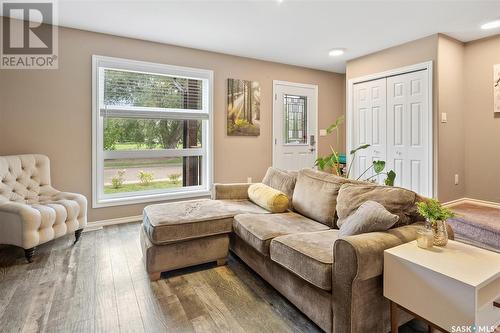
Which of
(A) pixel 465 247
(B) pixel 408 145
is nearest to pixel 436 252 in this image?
(A) pixel 465 247

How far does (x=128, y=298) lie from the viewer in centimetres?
194

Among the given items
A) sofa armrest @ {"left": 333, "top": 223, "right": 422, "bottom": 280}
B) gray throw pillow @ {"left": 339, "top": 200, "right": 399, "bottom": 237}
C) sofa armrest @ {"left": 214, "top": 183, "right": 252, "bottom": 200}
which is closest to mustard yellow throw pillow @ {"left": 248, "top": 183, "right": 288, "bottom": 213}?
sofa armrest @ {"left": 214, "top": 183, "right": 252, "bottom": 200}

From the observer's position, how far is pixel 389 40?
3865 millimetres

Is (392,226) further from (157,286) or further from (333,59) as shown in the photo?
(333,59)

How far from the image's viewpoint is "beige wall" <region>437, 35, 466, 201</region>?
3664 millimetres

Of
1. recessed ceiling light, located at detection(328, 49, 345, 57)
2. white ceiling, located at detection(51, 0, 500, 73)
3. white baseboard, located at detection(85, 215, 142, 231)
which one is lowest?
white baseboard, located at detection(85, 215, 142, 231)

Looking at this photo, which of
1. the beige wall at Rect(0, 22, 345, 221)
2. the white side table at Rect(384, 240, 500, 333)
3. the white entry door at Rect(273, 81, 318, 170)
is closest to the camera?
the white side table at Rect(384, 240, 500, 333)

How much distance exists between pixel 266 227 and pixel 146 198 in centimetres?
233

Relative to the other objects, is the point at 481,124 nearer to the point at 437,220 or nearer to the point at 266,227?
the point at 437,220

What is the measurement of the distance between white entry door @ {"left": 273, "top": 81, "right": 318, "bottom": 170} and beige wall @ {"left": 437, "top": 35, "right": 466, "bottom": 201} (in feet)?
6.93

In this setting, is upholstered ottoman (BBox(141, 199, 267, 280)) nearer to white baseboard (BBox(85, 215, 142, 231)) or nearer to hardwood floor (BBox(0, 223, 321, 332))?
hardwood floor (BBox(0, 223, 321, 332))

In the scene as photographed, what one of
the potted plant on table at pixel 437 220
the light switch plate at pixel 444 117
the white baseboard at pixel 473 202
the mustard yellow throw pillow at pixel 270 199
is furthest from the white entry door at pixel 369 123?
the potted plant on table at pixel 437 220

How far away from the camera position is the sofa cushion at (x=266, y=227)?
2.00 meters

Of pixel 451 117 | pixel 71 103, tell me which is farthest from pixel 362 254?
pixel 71 103
